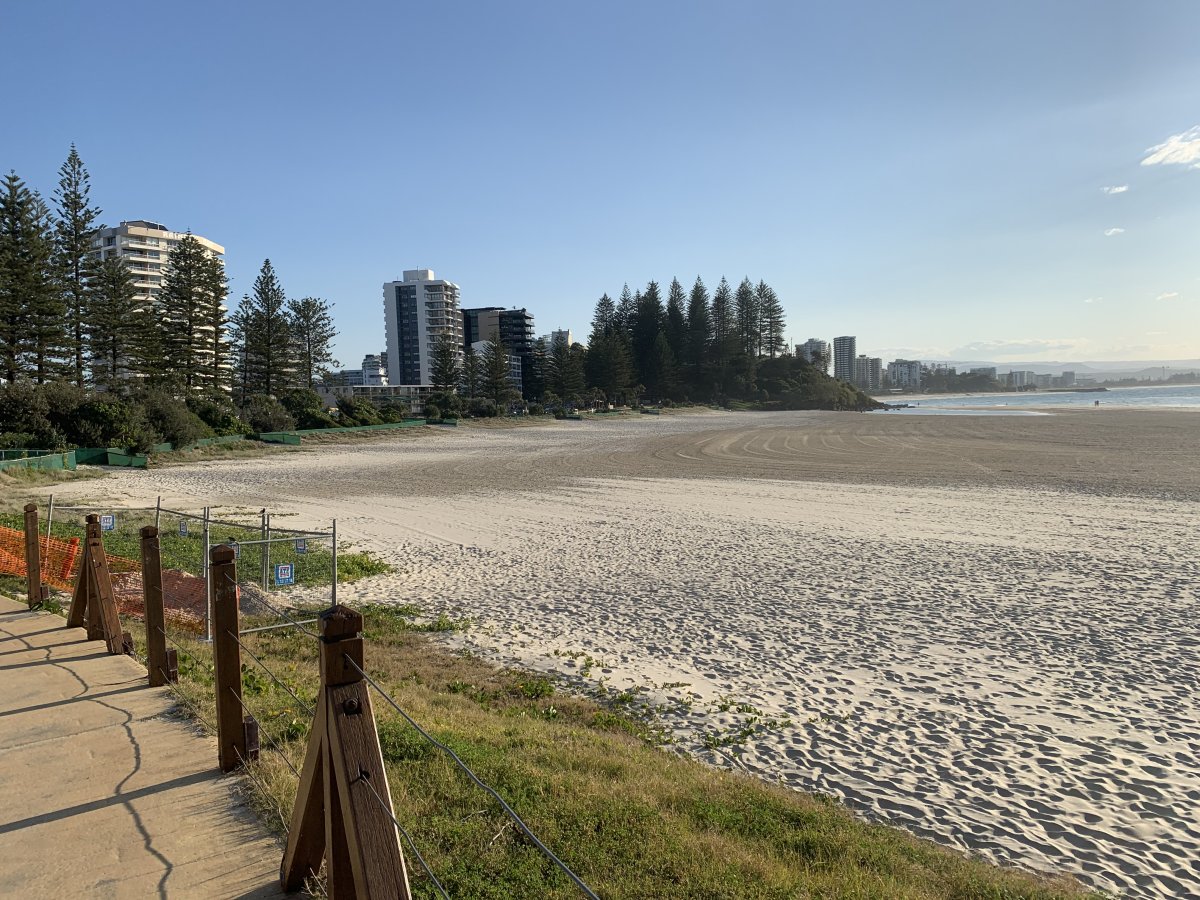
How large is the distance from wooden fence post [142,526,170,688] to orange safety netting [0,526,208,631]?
3099mm

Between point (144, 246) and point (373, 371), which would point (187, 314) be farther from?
point (373, 371)

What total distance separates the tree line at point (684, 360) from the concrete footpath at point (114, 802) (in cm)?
9113

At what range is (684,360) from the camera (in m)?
121

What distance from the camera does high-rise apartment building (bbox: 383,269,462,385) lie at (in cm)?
14625

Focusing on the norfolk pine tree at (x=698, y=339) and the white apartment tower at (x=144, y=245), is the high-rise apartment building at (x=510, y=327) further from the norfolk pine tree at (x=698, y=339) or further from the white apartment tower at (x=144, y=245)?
the white apartment tower at (x=144, y=245)

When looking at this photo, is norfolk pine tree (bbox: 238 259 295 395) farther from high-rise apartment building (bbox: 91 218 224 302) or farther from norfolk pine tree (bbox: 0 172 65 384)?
high-rise apartment building (bbox: 91 218 224 302)

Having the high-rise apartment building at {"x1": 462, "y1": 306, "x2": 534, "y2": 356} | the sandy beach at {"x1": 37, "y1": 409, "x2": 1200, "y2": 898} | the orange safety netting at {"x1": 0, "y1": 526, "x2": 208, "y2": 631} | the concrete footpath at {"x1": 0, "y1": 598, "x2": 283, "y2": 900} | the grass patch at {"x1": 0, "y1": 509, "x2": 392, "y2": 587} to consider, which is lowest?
the sandy beach at {"x1": 37, "y1": 409, "x2": 1200, "y2": 898}

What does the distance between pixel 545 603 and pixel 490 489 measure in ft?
45.1

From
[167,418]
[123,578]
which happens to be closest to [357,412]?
[167,418]

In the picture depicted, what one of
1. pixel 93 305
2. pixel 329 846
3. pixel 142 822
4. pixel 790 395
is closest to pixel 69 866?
pixel 142 822

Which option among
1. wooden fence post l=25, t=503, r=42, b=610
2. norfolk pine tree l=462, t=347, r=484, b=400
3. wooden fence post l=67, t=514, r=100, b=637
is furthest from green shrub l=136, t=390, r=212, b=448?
norfolk pine tree l=462, t=347, r=484, b=400

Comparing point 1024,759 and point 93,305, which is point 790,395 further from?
point 1024,759

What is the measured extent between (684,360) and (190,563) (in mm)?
111876

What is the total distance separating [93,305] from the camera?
141 ft
